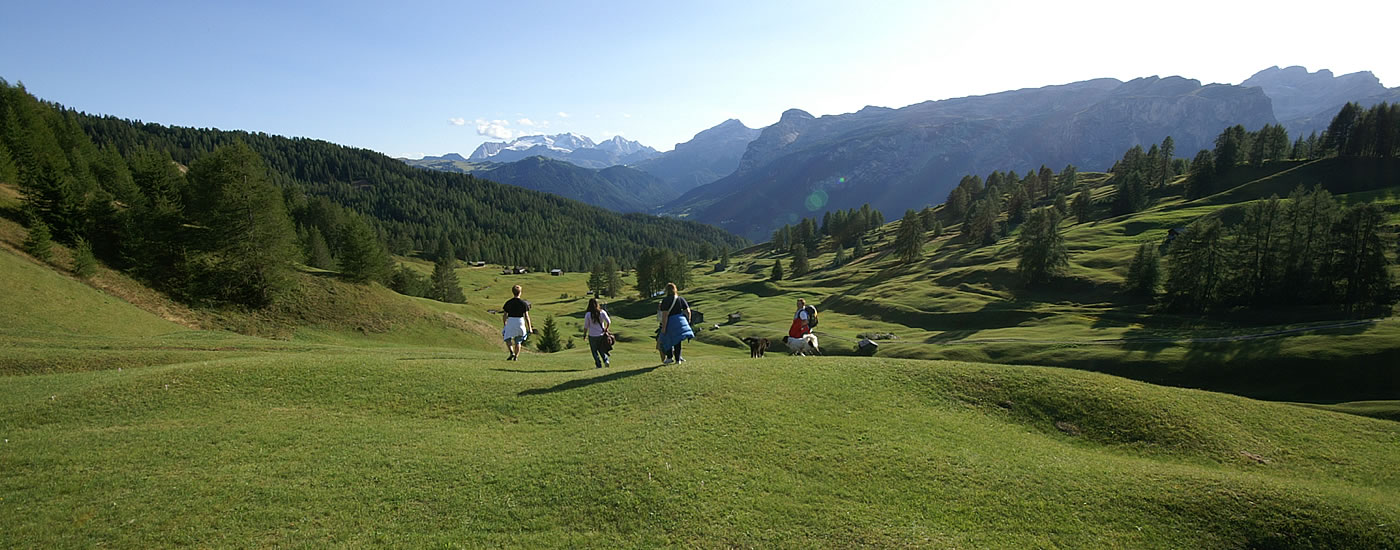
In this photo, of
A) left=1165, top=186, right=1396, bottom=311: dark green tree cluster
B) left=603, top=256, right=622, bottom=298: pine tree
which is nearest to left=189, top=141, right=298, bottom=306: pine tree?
left=603, top=256, right=622, bottom=298: pine tree

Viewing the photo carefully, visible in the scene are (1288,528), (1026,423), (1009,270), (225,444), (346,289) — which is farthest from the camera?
(1009,270)

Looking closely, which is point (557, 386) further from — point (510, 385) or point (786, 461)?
point (786, 461)

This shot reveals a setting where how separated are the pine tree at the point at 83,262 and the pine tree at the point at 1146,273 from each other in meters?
115

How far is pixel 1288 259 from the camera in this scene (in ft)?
192

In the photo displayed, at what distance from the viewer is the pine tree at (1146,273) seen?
70250 mm

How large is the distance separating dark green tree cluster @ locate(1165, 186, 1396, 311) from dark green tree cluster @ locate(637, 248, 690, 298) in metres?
91.2

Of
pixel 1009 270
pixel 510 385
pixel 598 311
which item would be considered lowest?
pixel 1009 270

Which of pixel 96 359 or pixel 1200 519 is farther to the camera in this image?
pixel 96 359

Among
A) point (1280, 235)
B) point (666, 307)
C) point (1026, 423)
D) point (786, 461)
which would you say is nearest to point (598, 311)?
point (666, 307)

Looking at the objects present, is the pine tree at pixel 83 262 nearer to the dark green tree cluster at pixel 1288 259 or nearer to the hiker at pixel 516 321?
the hiker at pixel 516 321

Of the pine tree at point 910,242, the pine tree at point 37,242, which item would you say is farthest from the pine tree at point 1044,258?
the pine tree at point 37,242

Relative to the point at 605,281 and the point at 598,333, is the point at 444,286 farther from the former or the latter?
the point at 598,333

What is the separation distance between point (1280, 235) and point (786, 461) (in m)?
80.6

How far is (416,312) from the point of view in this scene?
55.0 m
